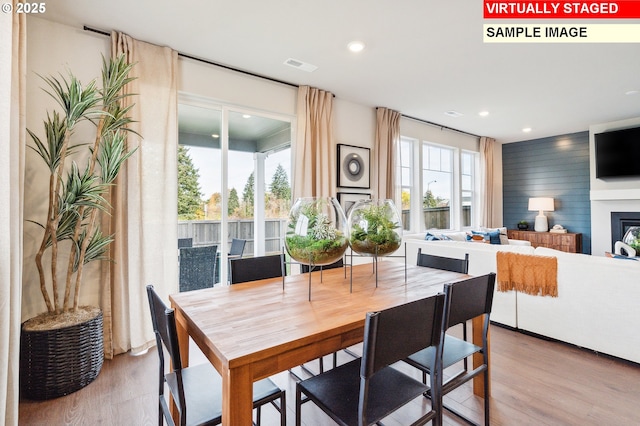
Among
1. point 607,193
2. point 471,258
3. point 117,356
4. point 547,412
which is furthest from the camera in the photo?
point 607,193

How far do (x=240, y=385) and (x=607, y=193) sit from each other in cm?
681

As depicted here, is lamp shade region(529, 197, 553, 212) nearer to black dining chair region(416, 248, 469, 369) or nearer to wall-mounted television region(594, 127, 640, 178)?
wall-mounted television region(594, 127, 640, 178)

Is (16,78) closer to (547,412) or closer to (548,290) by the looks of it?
(547,412)

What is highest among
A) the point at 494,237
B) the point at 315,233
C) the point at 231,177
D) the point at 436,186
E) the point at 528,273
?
the point at 436,186

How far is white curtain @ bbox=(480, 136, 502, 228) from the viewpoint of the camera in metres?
6.37

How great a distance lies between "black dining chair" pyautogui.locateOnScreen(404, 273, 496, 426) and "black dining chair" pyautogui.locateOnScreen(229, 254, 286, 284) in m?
0.90

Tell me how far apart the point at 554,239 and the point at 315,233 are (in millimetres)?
6283

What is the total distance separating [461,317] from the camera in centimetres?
142

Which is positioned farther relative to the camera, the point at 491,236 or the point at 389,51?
the point at 491,236

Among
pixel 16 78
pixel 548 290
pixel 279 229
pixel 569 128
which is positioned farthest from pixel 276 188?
pixel 569 128

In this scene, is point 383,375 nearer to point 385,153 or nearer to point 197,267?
point 197,267

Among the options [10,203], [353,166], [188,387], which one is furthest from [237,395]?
[353,166]

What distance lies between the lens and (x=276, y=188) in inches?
148

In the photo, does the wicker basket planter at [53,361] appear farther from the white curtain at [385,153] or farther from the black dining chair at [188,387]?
the white curtain at [385,153]
